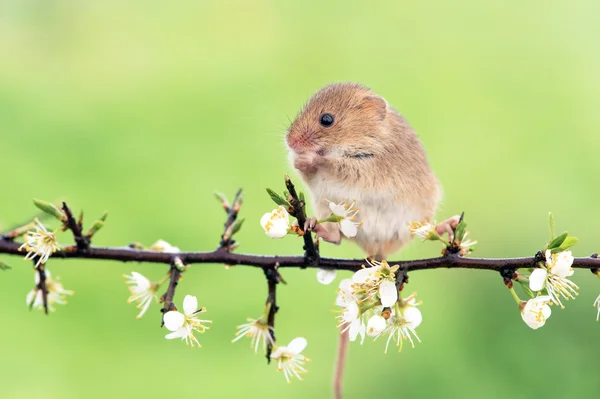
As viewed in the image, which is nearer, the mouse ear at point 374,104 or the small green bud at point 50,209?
the small green bud at point 50,209

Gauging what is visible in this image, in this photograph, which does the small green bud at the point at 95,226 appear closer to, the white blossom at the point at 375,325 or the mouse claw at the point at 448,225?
the white blossom at the point at 375,325

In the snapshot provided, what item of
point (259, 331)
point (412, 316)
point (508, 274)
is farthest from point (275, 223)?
point (508, 274)

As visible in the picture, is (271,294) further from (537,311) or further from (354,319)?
(537,311)

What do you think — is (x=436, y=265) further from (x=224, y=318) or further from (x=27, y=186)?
(x=27, y=186)

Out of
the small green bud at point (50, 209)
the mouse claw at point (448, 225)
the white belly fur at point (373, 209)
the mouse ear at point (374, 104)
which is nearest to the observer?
the small green bud at point (50, 209)

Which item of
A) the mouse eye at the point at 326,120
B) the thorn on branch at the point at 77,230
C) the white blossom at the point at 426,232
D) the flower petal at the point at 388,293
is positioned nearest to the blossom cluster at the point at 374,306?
the flower petal at the point at 388,293

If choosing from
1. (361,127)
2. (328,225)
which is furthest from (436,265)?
(361,127)

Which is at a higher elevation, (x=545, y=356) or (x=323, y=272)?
(x=545, y=356)
